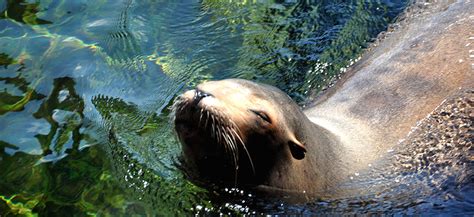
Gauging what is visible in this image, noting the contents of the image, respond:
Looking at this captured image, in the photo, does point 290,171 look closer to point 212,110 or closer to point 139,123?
point 212,110

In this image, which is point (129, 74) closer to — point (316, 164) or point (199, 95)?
point (316, 164)

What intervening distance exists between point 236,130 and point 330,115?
1.68 meters

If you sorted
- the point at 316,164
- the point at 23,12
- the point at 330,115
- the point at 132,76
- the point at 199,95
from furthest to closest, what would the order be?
the point at 23,12 → the point at 132,76 → the point at 330,115 → the point at 316,164 → the point at 199,95

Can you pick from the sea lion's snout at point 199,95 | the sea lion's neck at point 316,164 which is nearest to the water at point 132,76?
the sea lion's neck at point 316,164

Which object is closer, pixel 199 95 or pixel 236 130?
pixel 199 95

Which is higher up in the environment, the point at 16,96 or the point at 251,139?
the point at 251,139

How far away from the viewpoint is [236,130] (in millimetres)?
4973

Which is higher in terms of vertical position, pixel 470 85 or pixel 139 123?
pixel 470 85

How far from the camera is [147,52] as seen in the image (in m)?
7.98

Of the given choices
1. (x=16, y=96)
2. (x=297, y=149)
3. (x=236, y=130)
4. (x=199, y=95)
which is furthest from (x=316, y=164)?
(x=16, y=96)

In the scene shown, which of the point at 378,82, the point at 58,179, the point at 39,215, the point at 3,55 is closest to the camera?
the point at 39,215

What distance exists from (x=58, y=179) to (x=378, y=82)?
107 inches

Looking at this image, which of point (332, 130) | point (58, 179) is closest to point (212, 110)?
point (332, 130)

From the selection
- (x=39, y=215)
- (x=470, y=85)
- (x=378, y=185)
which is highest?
(x=470, y=85)
